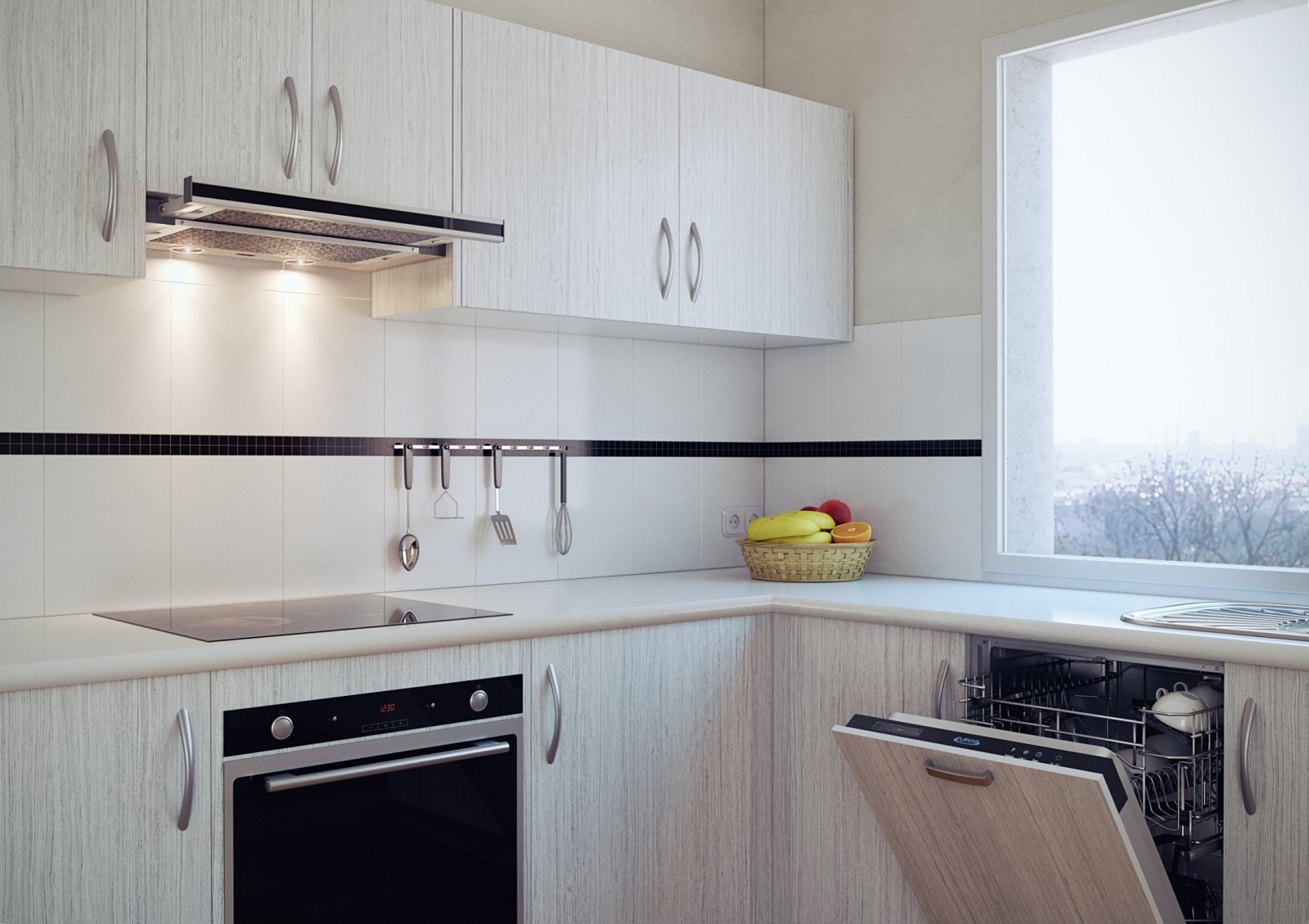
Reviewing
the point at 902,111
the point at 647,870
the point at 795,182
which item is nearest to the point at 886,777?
the point at 647,870

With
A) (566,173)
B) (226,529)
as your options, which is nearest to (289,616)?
(226,529)

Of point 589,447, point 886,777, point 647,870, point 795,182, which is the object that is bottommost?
point 647,870

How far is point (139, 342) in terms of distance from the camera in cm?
241

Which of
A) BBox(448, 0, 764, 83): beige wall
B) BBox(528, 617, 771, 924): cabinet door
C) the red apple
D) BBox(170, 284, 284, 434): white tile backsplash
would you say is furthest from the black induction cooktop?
BBox(448, 0, 764, 83): beige wall

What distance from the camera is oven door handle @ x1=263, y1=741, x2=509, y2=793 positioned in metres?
1.98

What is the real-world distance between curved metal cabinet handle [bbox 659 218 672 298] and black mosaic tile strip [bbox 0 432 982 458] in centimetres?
48

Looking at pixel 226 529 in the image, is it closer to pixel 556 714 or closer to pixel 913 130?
pixel 556 714

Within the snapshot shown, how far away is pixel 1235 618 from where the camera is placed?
7.29 feet

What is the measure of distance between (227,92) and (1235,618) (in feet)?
6.85

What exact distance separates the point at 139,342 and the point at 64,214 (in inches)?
17.0

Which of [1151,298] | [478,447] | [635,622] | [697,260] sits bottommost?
[635,622]

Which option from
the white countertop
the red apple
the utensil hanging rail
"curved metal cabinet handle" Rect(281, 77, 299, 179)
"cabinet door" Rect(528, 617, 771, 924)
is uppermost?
"curved metal cabinet handle" Rect(281, 77, 299, 179)

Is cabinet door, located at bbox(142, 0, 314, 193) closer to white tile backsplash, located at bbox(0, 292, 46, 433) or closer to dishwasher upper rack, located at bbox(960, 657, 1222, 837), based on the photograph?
white tile backsplash, located at bbox(0, 292, 46, 433)

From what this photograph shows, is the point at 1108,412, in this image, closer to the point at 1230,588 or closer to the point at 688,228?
the point at 1230,588
